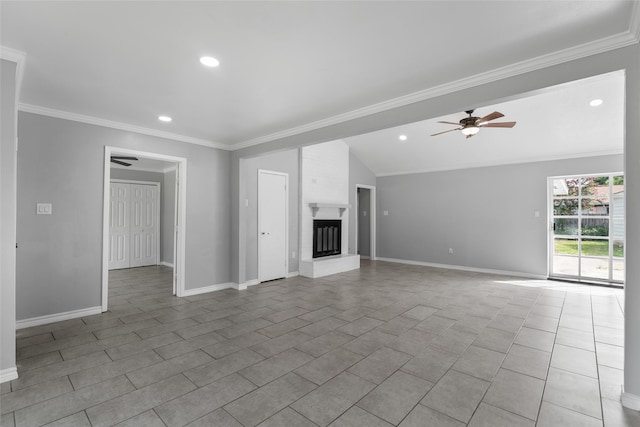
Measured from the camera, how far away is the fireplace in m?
6.93

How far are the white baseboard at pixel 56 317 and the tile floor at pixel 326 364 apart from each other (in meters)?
0.14

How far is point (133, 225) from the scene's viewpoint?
754cm

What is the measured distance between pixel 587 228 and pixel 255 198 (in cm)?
664

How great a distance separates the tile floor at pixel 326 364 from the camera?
1979 mm

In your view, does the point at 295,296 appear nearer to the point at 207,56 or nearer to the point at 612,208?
the point at 207,56

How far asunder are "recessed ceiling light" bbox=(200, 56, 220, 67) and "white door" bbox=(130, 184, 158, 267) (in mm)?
6338

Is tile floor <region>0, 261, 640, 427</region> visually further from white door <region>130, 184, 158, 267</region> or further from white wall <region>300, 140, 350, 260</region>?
white door <region>130, 184, 158, 267</region>

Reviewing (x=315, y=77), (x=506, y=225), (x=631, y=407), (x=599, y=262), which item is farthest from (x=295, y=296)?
(x=599, y=262)

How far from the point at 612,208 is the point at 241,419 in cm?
738

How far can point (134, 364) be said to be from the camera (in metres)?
2.63

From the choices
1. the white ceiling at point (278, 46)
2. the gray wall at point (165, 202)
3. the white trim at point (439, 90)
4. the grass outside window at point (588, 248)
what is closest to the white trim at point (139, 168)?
the gray wall at point (165, 202)

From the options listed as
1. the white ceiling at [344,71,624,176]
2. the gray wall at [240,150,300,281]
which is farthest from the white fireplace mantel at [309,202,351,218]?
the white ceiling at [344,71,624,176]

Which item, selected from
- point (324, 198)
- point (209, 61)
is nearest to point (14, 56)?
point (209, 61)

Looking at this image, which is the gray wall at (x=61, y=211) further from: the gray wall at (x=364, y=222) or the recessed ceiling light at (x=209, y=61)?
the gray wall at (x=364, y=222)
